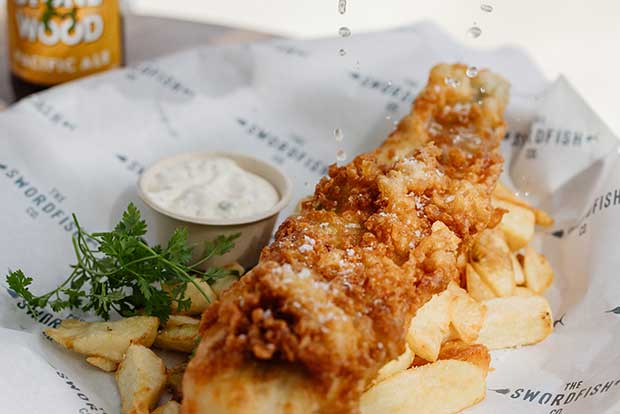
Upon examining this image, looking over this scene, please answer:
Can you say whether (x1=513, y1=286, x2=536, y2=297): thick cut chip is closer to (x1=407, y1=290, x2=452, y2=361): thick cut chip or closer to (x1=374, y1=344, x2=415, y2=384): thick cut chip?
(x1=407, y1=290, x2=452, y2=361): thick cut chip

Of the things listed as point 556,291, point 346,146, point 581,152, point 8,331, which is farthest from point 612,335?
point 8,331

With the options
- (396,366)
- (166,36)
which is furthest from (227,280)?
(166,36)

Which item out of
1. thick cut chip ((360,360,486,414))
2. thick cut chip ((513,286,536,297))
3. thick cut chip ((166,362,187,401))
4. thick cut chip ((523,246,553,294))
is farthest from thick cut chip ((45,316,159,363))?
thick cut chip ((523,246,553,294))

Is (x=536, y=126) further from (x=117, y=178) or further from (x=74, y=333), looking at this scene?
(x=74, y=333)

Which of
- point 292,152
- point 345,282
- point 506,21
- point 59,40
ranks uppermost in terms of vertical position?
point 345,282

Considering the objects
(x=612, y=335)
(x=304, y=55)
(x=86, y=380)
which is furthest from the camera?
(x=304, y=55)

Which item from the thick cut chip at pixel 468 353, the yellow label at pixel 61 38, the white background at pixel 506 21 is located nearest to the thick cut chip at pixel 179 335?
the thick cut chip at pixel 468 353

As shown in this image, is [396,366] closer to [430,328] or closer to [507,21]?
[430,328]
